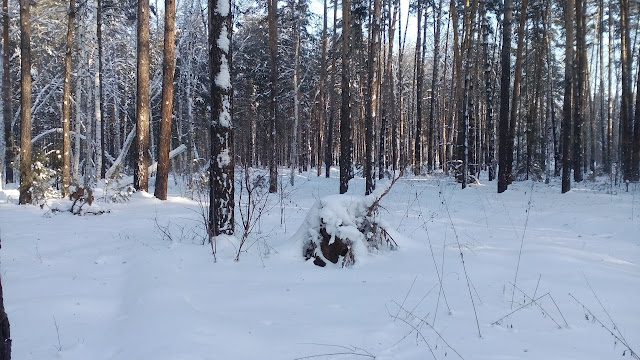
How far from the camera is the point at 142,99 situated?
1119 cm

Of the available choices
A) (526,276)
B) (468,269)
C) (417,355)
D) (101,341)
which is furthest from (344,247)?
(101,341)

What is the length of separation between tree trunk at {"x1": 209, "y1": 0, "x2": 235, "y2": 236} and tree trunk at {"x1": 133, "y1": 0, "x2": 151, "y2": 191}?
6.54m

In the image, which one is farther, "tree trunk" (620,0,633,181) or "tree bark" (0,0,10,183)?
"tree trunk" (620,0,633,181)

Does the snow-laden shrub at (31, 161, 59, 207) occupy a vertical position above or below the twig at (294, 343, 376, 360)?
above

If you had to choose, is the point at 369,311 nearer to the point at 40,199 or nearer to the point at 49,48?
the point at 40,199

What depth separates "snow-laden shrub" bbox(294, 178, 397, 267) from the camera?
16.1 ft

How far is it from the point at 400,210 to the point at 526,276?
17.8ft

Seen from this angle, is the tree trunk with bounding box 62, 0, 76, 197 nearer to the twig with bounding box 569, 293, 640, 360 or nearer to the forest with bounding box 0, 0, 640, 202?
the forest with bounding box 0, 0, 640, 202

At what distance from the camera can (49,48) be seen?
2084 cm

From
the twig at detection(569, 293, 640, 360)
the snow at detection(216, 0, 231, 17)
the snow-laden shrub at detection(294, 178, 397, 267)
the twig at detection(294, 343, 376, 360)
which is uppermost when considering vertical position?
the snow at detection(216, 0, 231, 17)

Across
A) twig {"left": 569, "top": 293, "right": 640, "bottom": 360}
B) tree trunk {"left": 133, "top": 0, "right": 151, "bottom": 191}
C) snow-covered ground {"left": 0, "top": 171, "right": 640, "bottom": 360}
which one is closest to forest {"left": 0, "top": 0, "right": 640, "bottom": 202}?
tree trunk {"left": 133, "top": 0, "right": 151, "bottom": 191}

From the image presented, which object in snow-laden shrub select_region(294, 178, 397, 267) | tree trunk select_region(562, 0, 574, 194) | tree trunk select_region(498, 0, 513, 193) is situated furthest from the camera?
tree trunk select_region(498, 0, 513, 193)

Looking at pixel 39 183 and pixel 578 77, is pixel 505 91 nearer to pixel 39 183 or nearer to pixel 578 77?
pixel 578 77

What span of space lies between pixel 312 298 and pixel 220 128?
2.78 metres
